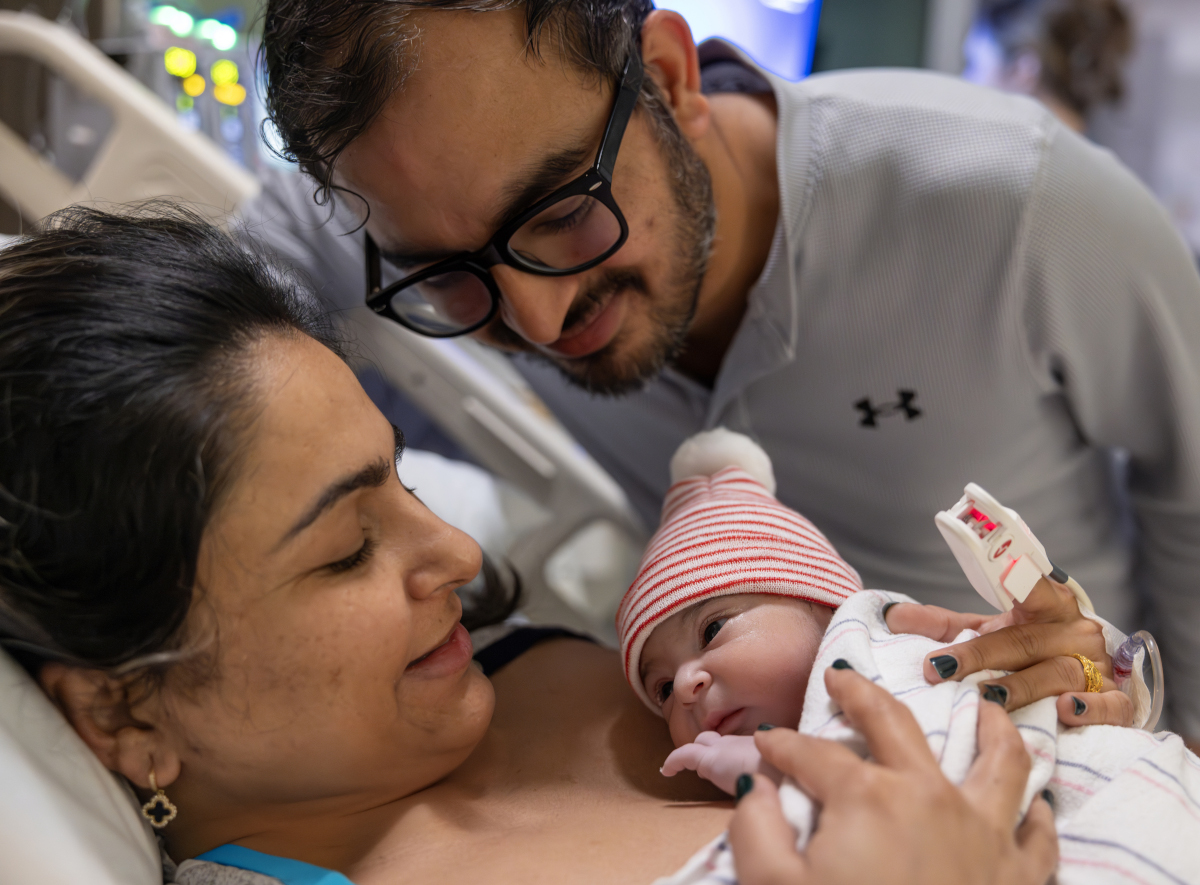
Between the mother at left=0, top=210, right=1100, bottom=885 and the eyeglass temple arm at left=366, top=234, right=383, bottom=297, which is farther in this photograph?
the eyeglass temple arm at left=366, top=234, right=383, bottom=297

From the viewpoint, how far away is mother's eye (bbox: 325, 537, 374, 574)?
1036 mm

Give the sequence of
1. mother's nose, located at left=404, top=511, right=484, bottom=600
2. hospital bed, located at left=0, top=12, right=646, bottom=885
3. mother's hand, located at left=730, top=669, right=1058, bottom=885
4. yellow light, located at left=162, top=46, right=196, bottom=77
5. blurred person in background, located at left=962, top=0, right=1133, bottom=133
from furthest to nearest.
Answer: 1. blurred person in background, located at left=962, top=0, right=1133, bottom=133
2. yellow light, located at left=162, top=46, right=196, bottom=77
3. hospital bed, located at left=0, top=12, right=646, bottom=885
4. mother's nose, located at left=404, top=511, right=484, bottom=600
5. mother's hand, located at left=730, top=669, right=1058, bottom=885

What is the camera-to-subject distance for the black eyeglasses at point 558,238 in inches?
51.9

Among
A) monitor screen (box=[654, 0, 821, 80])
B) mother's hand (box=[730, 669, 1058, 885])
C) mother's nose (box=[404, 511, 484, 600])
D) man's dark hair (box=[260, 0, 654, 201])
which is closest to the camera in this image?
mother's hand (box=[730, 669, 1058, 885])

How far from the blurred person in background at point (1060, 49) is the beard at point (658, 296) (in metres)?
3.31

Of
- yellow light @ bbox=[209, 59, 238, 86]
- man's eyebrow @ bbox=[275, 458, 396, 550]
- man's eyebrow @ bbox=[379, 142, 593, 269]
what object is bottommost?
man's eyebrow @ bbox=[275, 458, 396, 550]

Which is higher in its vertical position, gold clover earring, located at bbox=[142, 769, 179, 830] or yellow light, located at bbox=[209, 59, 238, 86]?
yellow light, located at bbox=[209, 59, 238, 86]

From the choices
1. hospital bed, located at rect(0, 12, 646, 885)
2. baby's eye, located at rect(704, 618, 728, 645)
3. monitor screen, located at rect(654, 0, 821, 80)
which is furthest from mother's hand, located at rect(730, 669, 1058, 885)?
monitor screen, located at rect(654, 0, 821, 80)

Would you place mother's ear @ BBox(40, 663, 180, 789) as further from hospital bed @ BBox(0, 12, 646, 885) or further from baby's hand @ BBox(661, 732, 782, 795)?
hospital bed @ BBox(0, 12, 646, 885)

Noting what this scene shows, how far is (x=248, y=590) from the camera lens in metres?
0.98

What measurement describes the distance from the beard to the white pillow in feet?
2.94

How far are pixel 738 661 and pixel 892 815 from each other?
40cm

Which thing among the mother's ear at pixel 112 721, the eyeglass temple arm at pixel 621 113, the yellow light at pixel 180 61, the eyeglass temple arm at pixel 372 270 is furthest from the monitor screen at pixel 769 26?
the mother's ear at pixel 112 721

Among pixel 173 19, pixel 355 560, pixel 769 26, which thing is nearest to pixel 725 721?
pixel 355 560
